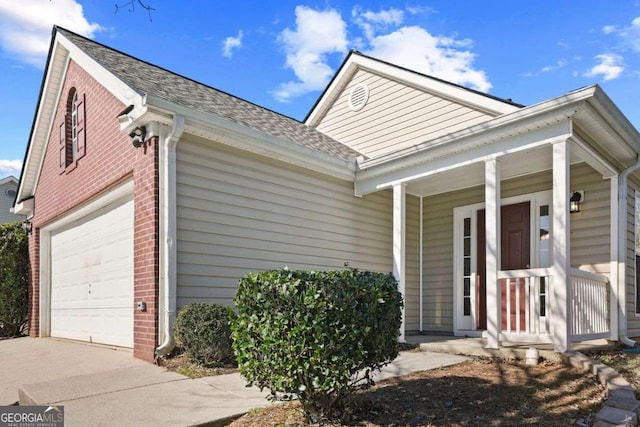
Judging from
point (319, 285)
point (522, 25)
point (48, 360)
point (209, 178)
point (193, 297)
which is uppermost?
point (522, 25)

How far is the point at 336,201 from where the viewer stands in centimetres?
816

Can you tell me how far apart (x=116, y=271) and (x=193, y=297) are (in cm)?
175

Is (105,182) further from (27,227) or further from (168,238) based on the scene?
(27,227)

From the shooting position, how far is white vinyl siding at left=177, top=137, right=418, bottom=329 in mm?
6168

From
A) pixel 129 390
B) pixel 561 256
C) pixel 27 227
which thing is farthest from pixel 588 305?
pixel 27 227

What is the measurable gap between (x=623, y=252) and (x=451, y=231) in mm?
2753

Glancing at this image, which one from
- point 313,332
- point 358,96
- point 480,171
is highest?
point 358,96

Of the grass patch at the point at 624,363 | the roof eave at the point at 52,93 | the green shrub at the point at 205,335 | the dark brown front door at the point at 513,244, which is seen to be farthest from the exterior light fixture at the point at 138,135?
the grass patch at the point at 624,363

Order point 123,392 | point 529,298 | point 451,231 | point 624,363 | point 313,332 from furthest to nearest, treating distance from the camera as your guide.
→ point 451,231
point 529,298
point 624,363
point 123,392
point 313,332

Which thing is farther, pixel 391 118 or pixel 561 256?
pixel 391 118

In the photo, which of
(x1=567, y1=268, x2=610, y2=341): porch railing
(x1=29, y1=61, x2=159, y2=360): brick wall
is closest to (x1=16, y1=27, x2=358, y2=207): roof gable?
(x1=29, y1=61, x2=159, y2=360): brick wall

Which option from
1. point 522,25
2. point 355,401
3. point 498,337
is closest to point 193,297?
point 355,401

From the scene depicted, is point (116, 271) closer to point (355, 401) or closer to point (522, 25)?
point (355, 401)

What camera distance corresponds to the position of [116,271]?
710cm
